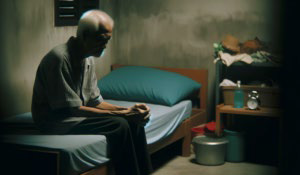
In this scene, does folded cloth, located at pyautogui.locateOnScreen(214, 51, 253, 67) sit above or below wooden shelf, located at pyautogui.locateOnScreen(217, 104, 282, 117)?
above

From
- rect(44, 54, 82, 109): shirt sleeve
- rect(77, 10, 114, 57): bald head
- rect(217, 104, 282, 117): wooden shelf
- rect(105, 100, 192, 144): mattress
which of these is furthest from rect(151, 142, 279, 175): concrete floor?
rect(77, 10, 114, 57): bald head

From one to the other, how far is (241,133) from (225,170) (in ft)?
1.26

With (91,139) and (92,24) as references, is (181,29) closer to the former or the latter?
(92,24)

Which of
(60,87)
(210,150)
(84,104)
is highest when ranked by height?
(60,87)

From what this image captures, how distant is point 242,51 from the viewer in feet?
12.6

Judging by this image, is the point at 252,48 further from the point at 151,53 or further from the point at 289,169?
the point at 289,169

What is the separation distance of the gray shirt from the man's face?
101 millimetres

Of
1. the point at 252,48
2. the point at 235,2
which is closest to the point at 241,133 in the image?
the point at 252,48

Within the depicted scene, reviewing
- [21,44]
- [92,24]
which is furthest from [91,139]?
[21,44]

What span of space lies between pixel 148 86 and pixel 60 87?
1.51 meters

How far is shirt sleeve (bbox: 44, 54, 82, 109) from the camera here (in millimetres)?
2441

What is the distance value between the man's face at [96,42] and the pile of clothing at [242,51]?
156cm

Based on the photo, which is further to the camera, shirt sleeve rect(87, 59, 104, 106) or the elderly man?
shirt sleeve rect(87, 59, 104, 106)

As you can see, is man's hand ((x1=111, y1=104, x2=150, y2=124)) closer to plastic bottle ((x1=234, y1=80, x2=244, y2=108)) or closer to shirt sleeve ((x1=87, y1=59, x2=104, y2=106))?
shirt sleeve ((x1=87, y1=59, x2=104, y2=106))
